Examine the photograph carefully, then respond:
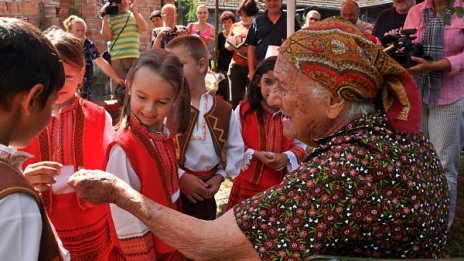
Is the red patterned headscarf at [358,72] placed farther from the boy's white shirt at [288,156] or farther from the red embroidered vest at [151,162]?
the boy's white shirt at [288,156]

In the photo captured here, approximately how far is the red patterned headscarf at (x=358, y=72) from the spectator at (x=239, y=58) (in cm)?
561

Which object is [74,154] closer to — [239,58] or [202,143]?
[202,143]

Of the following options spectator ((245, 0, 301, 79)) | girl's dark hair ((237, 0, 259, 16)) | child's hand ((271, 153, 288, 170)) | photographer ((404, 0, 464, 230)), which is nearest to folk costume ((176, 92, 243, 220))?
child's hand ((271, 153, 288, 170))

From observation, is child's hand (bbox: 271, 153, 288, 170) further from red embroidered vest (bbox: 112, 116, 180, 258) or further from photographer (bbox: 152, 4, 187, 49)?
photographer (bbox: 152, 4, 187, 49)

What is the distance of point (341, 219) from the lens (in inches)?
58.5

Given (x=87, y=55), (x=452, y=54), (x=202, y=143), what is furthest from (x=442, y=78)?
(x=87, y=55)

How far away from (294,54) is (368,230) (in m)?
0.67

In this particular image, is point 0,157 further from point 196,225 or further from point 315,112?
point 315,112

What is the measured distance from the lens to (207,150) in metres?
2.91

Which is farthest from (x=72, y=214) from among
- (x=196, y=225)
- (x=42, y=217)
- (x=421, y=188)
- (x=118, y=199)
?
(x=421, y=188)

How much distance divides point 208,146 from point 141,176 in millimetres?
806

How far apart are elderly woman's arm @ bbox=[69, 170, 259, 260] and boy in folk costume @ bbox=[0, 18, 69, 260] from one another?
0.40 metres

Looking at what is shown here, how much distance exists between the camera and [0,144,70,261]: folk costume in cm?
117

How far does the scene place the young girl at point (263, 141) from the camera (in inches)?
125
